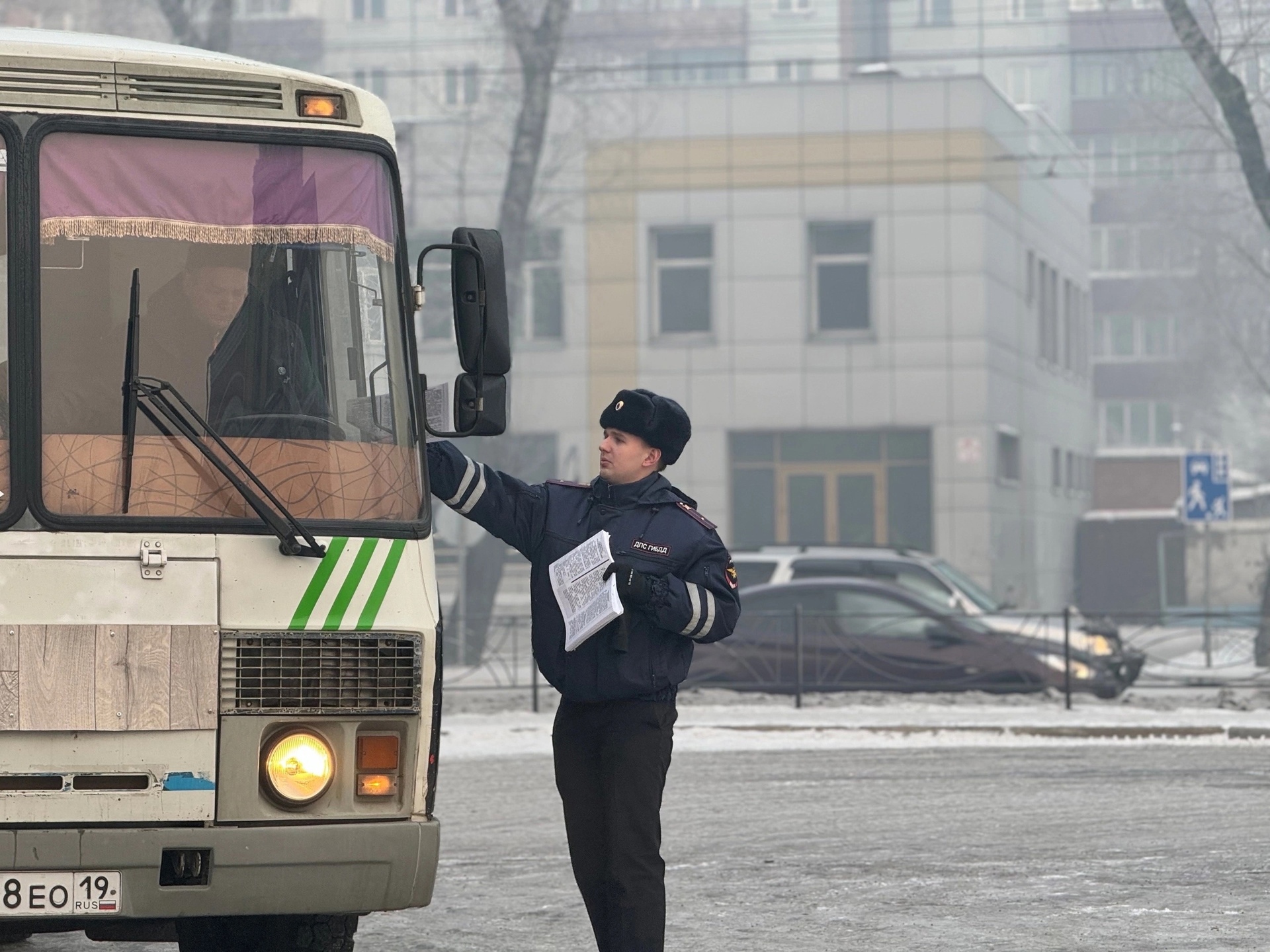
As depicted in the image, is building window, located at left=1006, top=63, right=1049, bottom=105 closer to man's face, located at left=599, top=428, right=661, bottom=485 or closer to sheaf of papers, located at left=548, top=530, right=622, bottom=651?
man's face, located at left=599, top=428, right=661, bottom=485

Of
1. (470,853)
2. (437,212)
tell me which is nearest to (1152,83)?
(437,212)

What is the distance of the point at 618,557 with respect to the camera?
6223 millimetres

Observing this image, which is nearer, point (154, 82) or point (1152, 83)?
point (154, 82)

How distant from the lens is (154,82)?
18.7 feet

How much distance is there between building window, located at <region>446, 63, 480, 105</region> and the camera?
32.6 meters

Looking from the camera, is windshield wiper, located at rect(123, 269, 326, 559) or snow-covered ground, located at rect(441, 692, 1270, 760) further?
snow-covered ground, located at rect(441, 692, 1270, 760)

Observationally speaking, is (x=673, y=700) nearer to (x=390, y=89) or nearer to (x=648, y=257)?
(x=648, y=257)

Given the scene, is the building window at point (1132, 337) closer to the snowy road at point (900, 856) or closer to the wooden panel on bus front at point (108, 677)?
the snowy road at point (900, 856)

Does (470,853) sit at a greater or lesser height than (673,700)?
lesser

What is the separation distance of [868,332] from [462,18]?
8523 mm

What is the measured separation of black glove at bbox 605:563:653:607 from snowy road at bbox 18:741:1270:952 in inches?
87.7

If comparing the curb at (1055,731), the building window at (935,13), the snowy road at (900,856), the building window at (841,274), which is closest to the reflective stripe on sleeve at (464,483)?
the snowy road at (900,856)

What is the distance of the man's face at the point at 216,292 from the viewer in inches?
221

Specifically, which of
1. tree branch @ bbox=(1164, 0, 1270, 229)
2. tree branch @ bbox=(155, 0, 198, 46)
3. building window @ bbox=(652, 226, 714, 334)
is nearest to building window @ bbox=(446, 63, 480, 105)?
building window @ bbox=(652, 226, 714, 334)
